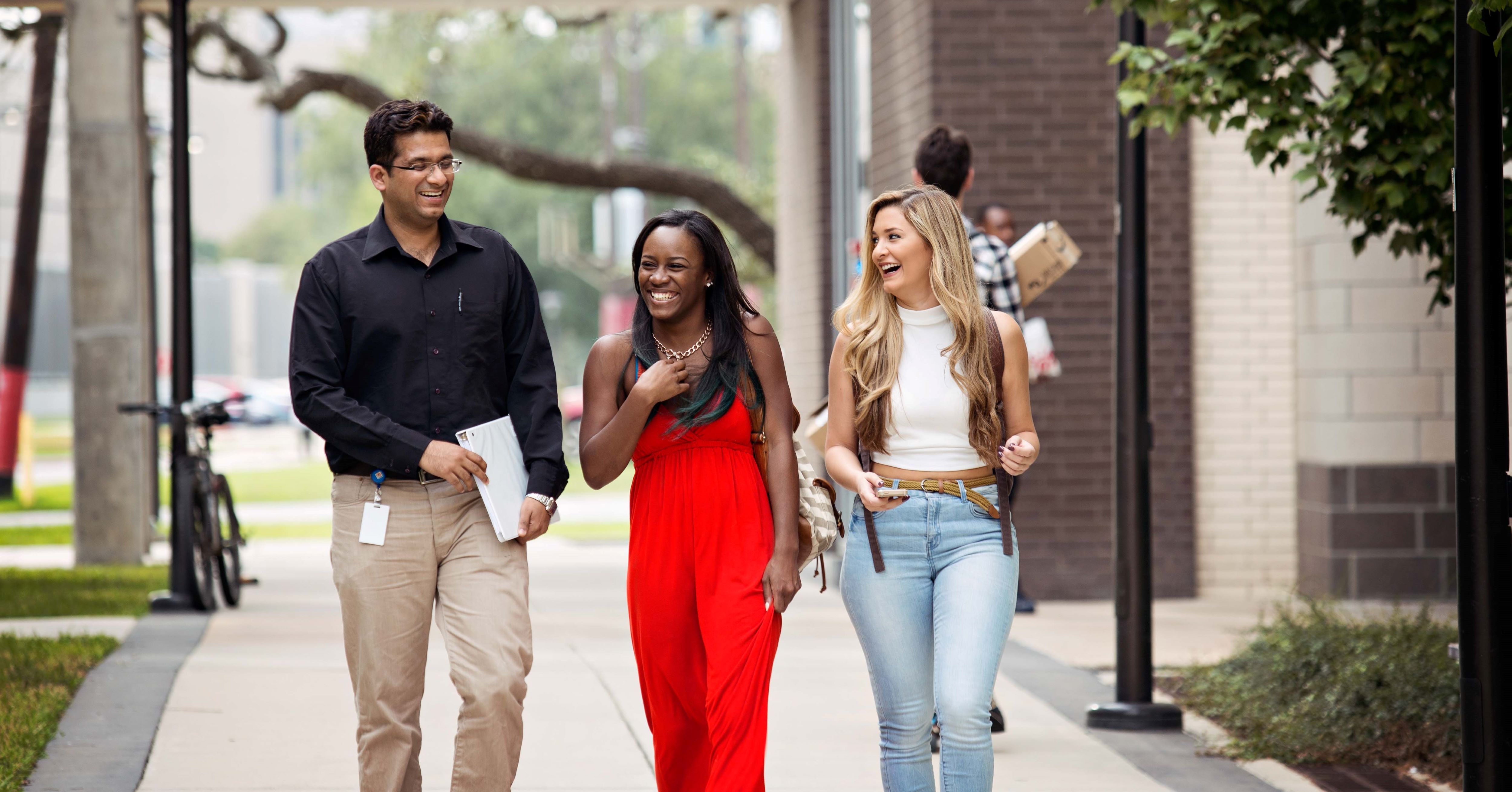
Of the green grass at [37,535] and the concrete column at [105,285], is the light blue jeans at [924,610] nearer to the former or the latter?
the concrete column at [105,285]

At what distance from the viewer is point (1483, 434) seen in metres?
4.48

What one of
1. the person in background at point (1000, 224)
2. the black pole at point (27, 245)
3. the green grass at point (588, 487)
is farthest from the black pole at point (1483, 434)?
the green grass at point (588, 487)

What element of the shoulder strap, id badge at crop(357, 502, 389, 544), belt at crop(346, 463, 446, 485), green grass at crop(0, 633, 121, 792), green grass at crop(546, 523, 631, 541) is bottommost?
green grass at crop(546, 523, 631, 541)

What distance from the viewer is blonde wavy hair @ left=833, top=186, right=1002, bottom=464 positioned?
4215mm

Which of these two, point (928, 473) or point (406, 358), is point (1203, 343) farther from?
point (406, 358)

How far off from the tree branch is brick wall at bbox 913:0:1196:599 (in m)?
7.04

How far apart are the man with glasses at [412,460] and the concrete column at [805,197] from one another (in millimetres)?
8507

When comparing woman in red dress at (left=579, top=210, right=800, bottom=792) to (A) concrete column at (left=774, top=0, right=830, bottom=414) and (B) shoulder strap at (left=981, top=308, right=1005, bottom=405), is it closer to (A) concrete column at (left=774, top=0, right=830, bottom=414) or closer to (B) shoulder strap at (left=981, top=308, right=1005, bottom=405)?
(B) shoulder strap at (left=981, top=308, right=1005, bottom=405)

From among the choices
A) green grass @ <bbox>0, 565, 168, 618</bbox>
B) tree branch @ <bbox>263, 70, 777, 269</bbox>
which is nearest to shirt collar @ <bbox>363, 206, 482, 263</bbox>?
green grass @ <bbox>0, 565, 168, 618</bbox>

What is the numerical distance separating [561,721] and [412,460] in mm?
2858

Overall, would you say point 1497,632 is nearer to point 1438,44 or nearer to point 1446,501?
point 1438,44

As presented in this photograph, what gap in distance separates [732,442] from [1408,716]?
10.5 ft

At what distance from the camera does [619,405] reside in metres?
4.39

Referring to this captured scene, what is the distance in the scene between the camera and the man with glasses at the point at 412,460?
13.3 ft
